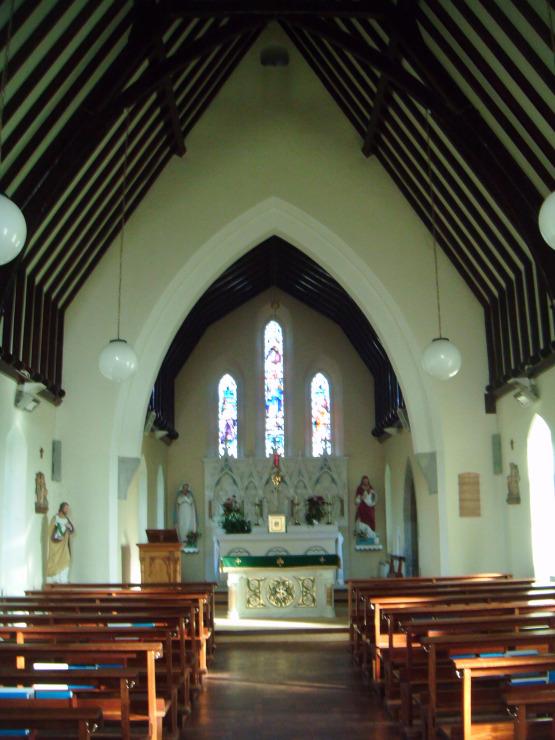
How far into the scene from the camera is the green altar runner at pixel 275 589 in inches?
498

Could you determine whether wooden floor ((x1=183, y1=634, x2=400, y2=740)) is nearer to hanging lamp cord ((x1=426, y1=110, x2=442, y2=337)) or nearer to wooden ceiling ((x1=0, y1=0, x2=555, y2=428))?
wooden ceiling ((x1=0, y1=0, x2=555, y2=428))

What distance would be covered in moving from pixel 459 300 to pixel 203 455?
349 inches

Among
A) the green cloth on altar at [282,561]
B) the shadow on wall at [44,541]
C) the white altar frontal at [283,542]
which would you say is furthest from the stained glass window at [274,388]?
the shadow on wall at [44,541]

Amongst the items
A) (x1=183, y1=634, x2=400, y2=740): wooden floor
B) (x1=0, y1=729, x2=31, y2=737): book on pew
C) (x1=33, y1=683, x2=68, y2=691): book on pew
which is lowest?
(x1=183, y1=634, x2=400, y2=740): wooden floor

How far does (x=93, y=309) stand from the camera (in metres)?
12.6

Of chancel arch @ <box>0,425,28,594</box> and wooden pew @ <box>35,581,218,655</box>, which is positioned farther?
chancel arch @ <box>0,425,28,594</box>

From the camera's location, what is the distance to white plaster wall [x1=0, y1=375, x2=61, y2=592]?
995 cm

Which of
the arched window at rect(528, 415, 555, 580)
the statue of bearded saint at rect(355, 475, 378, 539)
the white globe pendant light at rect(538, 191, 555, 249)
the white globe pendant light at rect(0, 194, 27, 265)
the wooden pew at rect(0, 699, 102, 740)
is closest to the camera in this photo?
the wooden pew at rect(0, 699, 102, 740)

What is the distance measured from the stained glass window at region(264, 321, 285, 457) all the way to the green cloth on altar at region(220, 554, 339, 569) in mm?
7038

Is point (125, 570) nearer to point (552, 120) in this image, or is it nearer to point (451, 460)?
point (451, 460)

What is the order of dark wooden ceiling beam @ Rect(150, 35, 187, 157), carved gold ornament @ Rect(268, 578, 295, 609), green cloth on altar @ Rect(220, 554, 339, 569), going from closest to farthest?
dark wooden ceiling beam @ Rect(150, 35, 187, 157)
green cloth on altar @ Rect(220, 554, 339, 569)
carved gold ornament @ Rect(268, 578, 295, 609)

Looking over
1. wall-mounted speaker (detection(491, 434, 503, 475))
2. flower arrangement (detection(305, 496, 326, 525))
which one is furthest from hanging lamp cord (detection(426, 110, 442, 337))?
flower arrangement (detection(305, 496, 326, 525))

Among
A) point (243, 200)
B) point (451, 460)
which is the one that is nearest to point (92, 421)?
point (243, 200)

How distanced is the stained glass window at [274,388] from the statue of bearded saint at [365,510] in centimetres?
202
